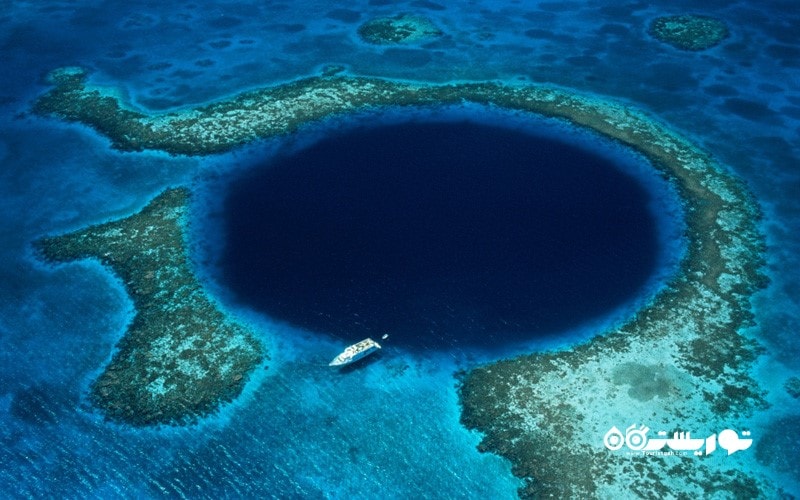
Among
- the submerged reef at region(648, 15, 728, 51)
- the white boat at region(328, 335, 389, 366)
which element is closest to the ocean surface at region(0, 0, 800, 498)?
the white boat at region(328, 335, 389, 366)

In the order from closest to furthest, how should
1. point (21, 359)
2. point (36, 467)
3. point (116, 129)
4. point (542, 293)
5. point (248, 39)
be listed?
point (36, 467)
point (21, 359)
point (542, 293)
point (116, 129)
point (248, 39)

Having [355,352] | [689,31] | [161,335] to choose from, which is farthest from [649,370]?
[689,31]

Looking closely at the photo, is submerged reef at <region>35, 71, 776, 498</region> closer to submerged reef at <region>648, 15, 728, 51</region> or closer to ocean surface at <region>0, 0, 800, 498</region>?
ocean surface at <region>0, 0, 800, 498</region>

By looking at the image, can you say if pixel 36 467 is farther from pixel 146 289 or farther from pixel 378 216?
pixel 378 216

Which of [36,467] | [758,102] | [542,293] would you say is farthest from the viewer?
[758,102]

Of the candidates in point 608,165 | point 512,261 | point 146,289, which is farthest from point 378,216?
point 608,165

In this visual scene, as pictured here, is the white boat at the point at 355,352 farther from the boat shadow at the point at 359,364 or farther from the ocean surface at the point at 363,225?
the ocean surface at the point at 363,225
